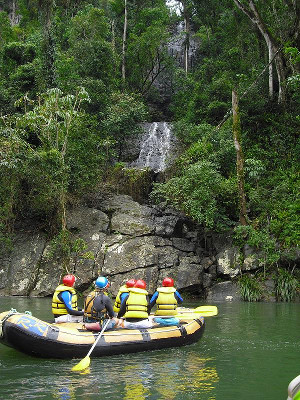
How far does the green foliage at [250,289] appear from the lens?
1486 cm

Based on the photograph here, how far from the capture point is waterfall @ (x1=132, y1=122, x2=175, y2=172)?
21.8 m

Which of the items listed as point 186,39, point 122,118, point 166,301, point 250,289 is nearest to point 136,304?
point 166,301

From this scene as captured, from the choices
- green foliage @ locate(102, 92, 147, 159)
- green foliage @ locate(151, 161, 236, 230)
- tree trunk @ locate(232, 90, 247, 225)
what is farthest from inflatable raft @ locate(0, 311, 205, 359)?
green foliage @ locate(102, 92, 147, 159)

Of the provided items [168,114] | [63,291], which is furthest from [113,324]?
[168,114]

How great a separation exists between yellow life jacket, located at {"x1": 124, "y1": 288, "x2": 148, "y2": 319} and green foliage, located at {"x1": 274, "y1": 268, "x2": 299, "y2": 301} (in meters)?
8.32

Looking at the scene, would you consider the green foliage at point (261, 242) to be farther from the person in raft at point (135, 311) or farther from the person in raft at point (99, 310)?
the person in raft at point (99, 310)

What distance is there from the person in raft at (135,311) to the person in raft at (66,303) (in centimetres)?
83

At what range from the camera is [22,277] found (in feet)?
53.6

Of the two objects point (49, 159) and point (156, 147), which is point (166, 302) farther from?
point (156, 147)

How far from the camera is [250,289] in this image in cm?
1497

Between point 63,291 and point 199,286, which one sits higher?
point 63,291

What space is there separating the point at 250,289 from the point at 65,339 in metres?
9.36

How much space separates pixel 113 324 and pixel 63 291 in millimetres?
1092

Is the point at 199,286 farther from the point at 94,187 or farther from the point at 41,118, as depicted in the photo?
the point at 41,118
